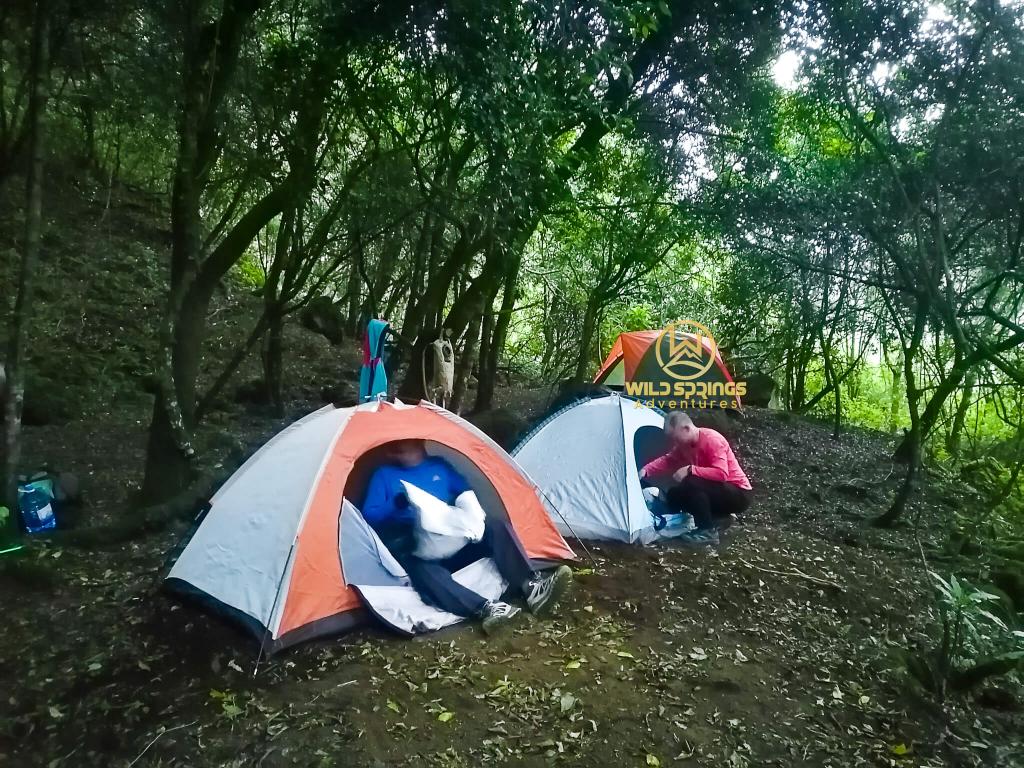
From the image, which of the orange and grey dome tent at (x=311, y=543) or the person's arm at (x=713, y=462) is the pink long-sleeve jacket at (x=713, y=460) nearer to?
the person's arm at (x=713, y=462)

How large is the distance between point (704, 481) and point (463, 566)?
2072 mm

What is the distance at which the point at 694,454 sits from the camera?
5555 mm

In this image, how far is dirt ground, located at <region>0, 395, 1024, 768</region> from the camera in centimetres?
296

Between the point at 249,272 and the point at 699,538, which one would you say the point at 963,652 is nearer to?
the point at 699,538

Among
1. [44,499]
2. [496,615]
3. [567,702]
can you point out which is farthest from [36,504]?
[567,702]

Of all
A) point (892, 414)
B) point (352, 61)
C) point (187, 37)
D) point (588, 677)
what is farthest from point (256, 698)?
point (892, 414)

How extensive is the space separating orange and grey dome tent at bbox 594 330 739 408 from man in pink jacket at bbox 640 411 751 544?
4165mm

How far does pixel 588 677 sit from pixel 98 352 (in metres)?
7.61

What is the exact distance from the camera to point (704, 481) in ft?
17.9

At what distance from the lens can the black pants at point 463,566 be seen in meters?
4.03

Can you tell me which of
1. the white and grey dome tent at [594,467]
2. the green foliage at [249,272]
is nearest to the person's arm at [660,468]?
the white and grey dome tent at [594,467]

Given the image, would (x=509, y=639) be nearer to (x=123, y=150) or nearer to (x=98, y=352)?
(x=123, y=150)

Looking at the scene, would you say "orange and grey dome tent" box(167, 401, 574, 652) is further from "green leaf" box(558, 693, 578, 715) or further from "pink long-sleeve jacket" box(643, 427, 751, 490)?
"pink long-sleeve jacket" box(643, 427, 751, 490)

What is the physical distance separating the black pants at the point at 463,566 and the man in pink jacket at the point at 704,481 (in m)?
1.66
